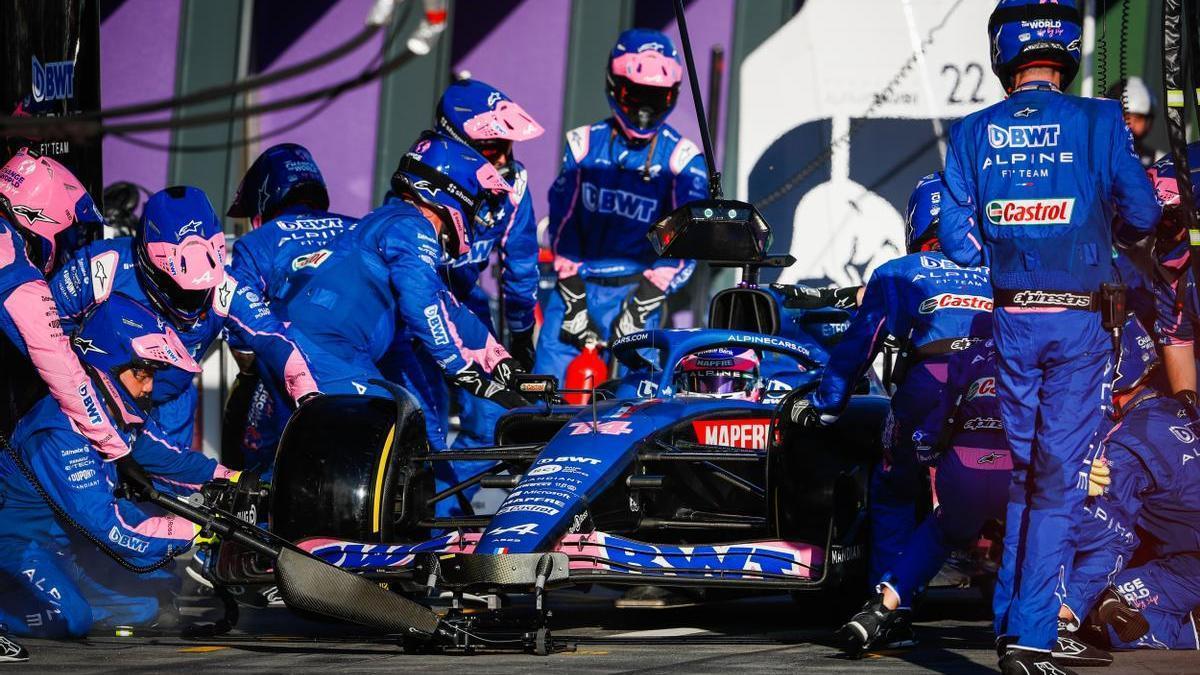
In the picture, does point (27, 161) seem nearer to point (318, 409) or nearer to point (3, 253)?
point (3, 253)

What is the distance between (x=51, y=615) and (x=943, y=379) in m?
3.57

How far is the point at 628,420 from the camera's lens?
23.7ft

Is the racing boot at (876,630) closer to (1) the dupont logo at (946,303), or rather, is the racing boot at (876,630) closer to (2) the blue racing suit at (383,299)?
(1) the dupont logo at (946,303)

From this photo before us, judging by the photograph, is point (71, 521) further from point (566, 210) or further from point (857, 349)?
point (566, 210)

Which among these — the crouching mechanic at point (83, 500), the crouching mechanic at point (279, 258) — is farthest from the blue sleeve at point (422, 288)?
the crouching mechanic at point (83, 500)

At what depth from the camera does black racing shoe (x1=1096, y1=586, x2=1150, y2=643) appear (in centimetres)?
647

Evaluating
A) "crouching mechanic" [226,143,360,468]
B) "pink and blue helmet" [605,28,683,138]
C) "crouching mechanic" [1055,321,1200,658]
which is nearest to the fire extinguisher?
"pink and blue helmet" [605,28,683,138]

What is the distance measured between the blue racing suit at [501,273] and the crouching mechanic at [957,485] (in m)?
3.58

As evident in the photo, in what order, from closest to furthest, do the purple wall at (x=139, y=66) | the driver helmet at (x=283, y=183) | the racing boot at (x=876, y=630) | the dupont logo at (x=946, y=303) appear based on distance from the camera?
1. the racing boot at (x=876, y=630)
2. the dupont logo at (x=946, y=303)
3. the driver helmet at (x=283, y=183)
4. the purple wall at (x=139, y=66)

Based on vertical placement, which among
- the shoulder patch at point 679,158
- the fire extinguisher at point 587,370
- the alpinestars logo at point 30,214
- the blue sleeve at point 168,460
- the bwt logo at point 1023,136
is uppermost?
the shoulder patch at point 679,158

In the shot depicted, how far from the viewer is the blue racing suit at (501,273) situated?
32.4 ft

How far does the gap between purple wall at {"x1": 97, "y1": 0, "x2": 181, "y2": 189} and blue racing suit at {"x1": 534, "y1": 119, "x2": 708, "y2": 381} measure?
18.7 feet

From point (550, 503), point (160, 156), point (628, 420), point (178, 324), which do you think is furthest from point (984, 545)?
point (160, 156)

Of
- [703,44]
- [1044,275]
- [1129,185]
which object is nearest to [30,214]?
[1044,275]
